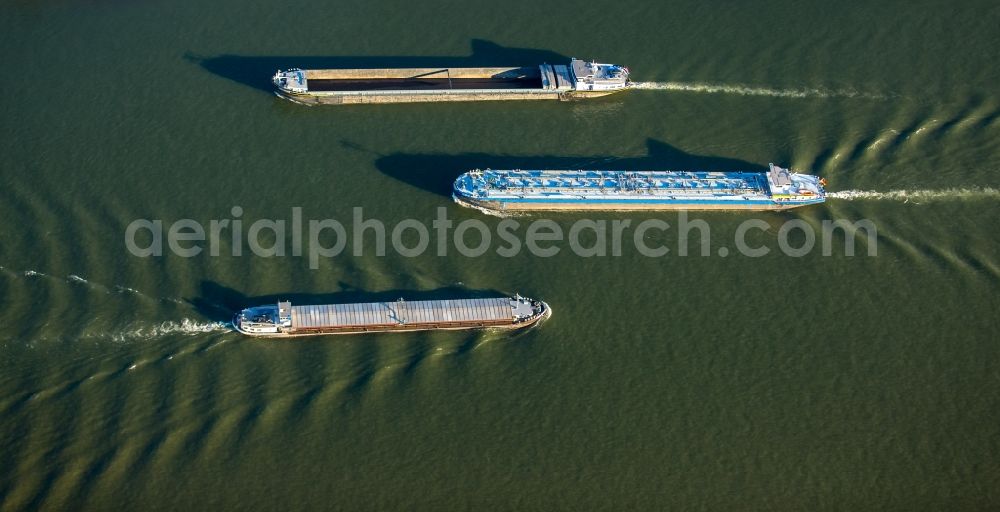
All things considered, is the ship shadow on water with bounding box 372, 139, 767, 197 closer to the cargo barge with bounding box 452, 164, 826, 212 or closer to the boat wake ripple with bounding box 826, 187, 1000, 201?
the cargo barge with bounding box 452, 164, 826, 212

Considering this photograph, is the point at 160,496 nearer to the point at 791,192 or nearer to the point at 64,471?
the point at 64,471

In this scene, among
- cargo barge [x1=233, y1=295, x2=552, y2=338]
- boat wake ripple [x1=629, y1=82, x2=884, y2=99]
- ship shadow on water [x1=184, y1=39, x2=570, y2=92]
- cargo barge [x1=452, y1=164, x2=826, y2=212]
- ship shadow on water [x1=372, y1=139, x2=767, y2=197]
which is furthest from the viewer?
ship shadow on water [x1=184, y1=39, x2=570, y2=92]

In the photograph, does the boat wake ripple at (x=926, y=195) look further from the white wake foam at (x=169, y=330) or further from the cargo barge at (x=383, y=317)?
the white wake foam at (x=169, y=330)

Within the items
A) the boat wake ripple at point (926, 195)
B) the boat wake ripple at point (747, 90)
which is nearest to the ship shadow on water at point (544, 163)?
the boat wake ripple at point (747, 90)

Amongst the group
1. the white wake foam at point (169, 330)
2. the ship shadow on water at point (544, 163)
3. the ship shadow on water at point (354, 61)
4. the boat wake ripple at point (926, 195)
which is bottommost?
the white wake foam at point (169, 330)

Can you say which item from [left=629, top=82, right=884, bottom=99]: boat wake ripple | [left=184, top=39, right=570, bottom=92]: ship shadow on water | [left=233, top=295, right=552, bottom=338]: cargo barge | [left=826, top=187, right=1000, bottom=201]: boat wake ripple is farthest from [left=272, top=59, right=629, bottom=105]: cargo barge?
[left=233, top=295, right=552, bottom=338]: cargo barge

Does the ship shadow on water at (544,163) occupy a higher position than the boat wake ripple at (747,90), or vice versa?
the boat wake ripple at (747,90)
